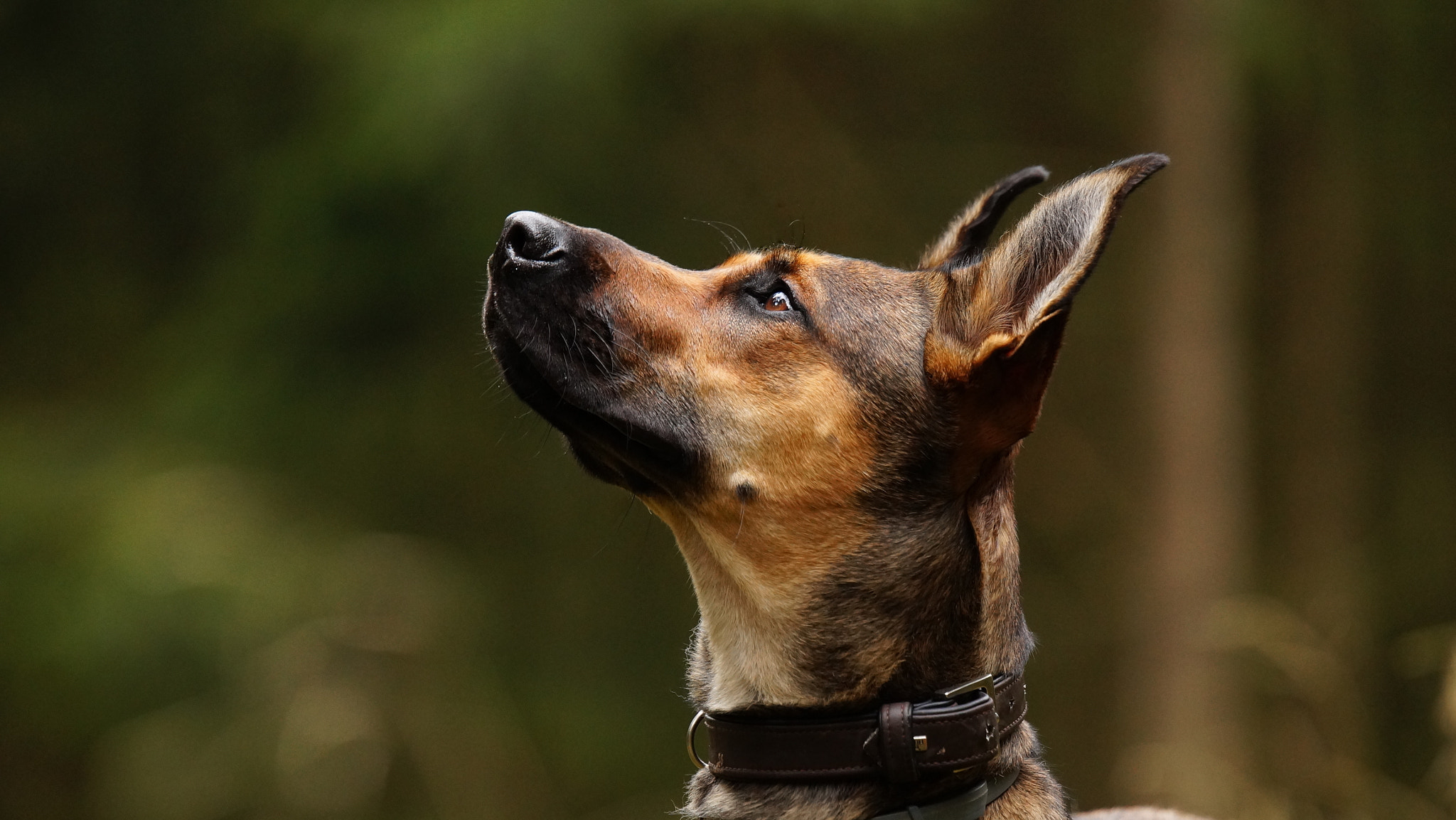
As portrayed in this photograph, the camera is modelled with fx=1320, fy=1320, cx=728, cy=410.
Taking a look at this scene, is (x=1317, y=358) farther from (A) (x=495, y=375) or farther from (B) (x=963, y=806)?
(B) (x=963, y=806)

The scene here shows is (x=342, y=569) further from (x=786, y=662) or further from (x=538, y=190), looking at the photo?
(x=786, y=662)

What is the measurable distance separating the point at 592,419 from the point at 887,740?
1.04 meters

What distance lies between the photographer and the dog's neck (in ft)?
9.66

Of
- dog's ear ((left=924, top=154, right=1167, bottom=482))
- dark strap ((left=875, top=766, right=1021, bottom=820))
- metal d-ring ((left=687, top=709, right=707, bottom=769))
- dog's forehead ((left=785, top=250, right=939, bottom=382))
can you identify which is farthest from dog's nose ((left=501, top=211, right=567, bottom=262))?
dark strap ((left=875, top=766, right=1021, bottom=820))

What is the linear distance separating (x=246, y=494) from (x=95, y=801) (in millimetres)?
2447

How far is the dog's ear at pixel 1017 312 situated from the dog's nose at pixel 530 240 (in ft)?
3.12

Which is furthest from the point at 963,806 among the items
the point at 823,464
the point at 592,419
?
the point at 592,419

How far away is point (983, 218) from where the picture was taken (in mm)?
3850

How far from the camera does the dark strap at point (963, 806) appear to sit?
108 inches

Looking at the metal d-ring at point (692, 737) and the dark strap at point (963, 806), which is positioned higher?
the metal d-ring at point (692, 737)

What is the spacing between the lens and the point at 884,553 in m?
3.06

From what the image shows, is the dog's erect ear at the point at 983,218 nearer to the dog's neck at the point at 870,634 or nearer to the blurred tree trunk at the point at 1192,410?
the dog's neck at the point at 870,634

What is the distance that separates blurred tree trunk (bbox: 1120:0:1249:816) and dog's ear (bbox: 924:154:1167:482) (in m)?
4.46

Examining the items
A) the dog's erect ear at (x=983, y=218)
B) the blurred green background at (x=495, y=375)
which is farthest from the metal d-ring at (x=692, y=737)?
the blurred green background at (x=495, y=375)
